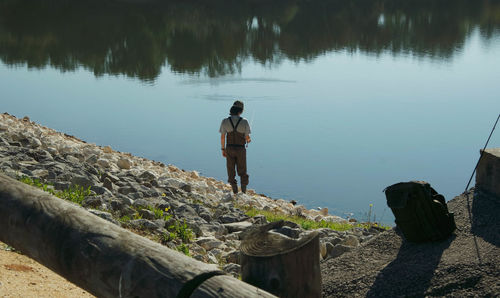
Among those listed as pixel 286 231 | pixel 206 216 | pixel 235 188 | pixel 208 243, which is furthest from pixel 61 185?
pixel 286 231

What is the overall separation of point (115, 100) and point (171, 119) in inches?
195

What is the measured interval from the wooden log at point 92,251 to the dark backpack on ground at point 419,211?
3581mm

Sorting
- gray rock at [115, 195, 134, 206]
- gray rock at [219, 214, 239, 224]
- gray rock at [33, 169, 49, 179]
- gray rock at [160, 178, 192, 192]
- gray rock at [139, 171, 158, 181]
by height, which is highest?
gray rock at [33, 169, 49, 179]

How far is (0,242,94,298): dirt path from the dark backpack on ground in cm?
315

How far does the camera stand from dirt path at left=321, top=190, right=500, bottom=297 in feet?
20.0

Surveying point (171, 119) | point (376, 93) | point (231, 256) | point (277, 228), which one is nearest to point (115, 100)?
point (171, 119)

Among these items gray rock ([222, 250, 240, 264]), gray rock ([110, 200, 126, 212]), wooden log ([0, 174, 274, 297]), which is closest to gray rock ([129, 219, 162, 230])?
gray rock ([110, 200, 126, 212])

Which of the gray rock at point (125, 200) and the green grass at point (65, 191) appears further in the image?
the gray rock at point (125, 200)

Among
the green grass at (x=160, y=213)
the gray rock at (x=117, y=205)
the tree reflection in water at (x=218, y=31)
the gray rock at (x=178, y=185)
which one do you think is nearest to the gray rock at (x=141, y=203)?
the green grass at (x=160, y=213)

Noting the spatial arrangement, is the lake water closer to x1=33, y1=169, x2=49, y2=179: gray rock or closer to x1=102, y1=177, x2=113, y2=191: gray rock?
x1=102, y1=177, x2=113, y2=191: gray rock

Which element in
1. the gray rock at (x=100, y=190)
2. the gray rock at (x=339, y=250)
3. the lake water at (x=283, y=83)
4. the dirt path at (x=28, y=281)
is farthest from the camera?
the lake water at (x=283, y=83)

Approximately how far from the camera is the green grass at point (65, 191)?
9125mm

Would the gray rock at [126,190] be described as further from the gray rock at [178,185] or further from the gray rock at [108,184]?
the gray rock at [178,185]

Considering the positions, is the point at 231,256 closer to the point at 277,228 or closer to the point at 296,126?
the point at 277,228
